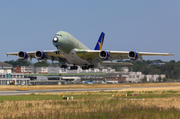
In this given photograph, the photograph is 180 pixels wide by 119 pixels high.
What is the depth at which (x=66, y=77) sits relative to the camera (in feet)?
438

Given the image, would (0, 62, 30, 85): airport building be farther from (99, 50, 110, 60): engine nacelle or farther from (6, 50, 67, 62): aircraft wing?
(99, 50, 110, 60): engine nacelle

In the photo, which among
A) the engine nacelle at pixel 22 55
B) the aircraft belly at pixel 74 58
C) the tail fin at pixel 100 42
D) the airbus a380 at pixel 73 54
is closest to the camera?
the airbus a380 at pixel 73 54

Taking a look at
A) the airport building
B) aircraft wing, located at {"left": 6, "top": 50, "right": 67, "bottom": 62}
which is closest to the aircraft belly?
aircraft wing, located at {"left": 6, "top": 50, "right": 67, "bottom": 62}

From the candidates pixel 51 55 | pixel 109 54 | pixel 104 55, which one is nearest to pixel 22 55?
pixel 51 55

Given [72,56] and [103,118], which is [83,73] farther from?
[103,118]

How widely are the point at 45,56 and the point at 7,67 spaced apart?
9377cm

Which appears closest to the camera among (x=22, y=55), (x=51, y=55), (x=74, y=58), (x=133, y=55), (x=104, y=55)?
(x=133, y=55)

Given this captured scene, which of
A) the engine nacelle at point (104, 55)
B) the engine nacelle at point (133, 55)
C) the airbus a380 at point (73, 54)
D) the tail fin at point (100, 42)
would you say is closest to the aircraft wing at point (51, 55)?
the airbus a380 at point (73, 54)

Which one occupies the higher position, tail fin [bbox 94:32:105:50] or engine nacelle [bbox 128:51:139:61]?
tail fin [bbox 94:32:105:50]

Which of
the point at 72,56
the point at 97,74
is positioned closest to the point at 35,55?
the point at 72,56

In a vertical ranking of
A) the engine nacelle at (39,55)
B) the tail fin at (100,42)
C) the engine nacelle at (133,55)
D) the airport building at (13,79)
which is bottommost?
the airport building at (13,79)

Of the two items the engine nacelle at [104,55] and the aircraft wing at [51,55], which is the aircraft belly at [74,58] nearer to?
the aircraft wing at [51,55]

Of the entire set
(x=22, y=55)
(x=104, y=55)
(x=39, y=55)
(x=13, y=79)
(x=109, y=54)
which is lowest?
(x=13, y=79)

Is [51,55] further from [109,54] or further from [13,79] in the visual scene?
[13,79]
